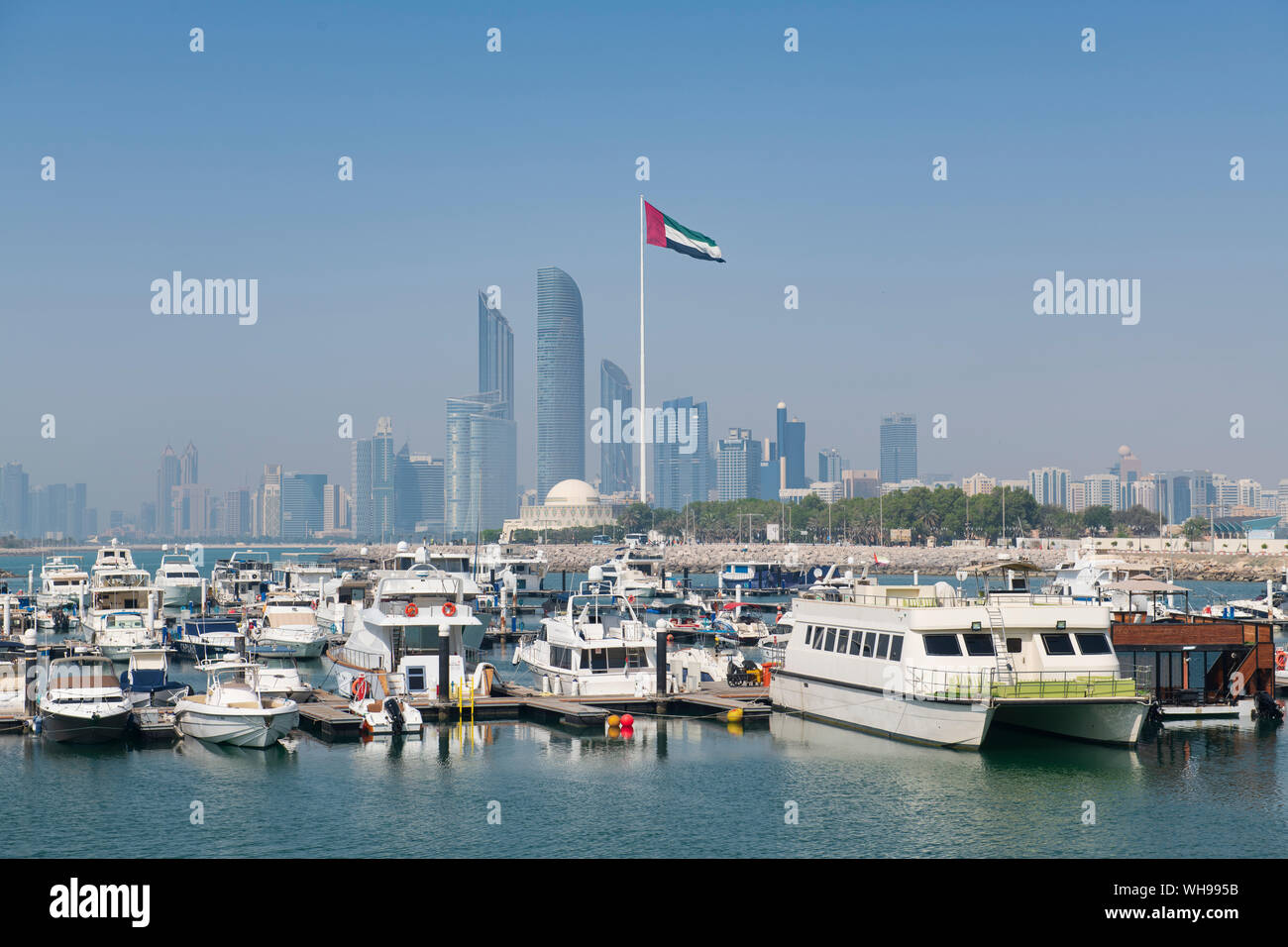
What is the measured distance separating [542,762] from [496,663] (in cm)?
3340

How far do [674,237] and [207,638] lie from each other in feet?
127

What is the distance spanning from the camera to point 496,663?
239 ft

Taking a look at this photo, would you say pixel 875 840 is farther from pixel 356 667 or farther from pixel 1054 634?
pixel 356 667

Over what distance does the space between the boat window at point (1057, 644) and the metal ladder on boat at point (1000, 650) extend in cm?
134

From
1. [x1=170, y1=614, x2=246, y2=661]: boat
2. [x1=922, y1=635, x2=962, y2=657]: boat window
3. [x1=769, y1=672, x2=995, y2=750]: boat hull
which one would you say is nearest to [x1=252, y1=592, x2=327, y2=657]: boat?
[x1=170, y1=614, x2=246, y2=661]: boat

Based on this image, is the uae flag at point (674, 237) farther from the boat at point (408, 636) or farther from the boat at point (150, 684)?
the boat at point (150, 684)

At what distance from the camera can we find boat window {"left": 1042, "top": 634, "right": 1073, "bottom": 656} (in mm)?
40000

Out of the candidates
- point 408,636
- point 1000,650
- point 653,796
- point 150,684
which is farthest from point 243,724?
point 1000,650

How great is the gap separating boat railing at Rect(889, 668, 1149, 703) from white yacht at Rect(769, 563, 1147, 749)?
0.03 metres

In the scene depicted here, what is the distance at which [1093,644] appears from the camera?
132 ft

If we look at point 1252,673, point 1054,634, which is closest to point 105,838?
point 1054,634

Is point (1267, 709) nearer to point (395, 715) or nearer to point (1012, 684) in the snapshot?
point (1012, 684)

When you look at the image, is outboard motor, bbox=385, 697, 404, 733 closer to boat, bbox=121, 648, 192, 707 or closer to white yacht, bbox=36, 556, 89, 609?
boat, bbox=121, 648, 192, 707
